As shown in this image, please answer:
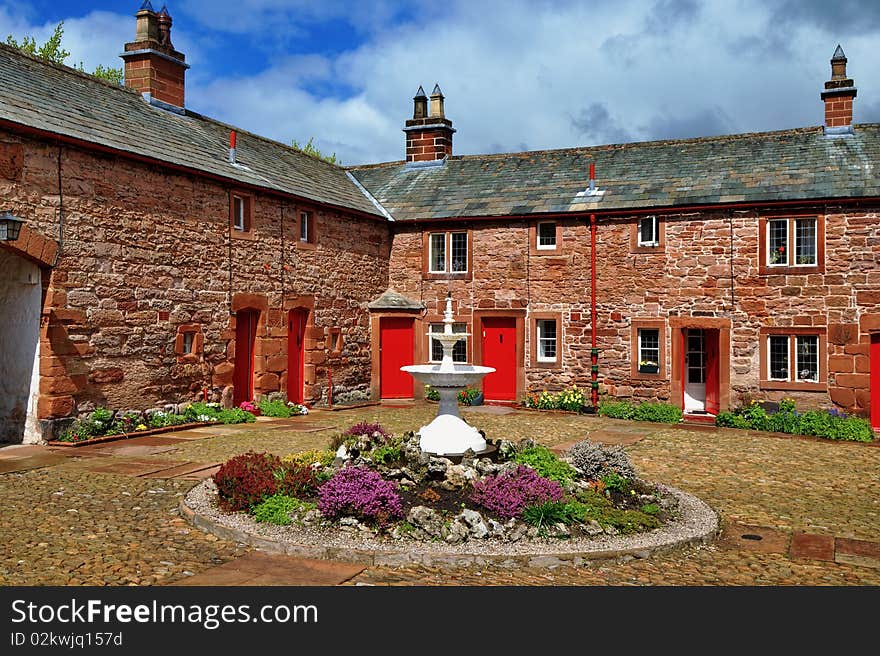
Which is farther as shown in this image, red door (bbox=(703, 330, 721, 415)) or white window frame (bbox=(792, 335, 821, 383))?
red door (bbox=(703, 330, 721, 415))

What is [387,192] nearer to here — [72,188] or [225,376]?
[225,376]

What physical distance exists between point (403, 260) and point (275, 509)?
48.4ft

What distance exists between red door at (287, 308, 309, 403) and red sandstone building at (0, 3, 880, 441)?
52 mm

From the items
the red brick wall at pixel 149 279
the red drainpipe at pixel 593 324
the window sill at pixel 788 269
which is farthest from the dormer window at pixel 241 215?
the window sill at pixel 788 269

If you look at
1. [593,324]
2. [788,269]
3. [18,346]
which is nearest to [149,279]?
[18,346]

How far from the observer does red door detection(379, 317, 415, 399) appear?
2156cm

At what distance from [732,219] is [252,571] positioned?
15.3m

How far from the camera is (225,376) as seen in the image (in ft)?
54.2

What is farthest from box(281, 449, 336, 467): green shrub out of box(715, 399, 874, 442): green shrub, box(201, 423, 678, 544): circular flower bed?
box(715, 399, 874, 442): green shrub

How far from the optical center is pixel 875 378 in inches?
671

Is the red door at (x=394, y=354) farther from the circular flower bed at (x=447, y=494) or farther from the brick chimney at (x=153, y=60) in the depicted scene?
the circular flower bed at (x=447, y=494)

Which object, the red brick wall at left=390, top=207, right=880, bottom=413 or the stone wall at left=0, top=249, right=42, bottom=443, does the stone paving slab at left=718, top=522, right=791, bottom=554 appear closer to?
the red brick wall at left=390, top=207, right=880, bottom=413

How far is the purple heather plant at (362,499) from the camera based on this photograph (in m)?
7.33
